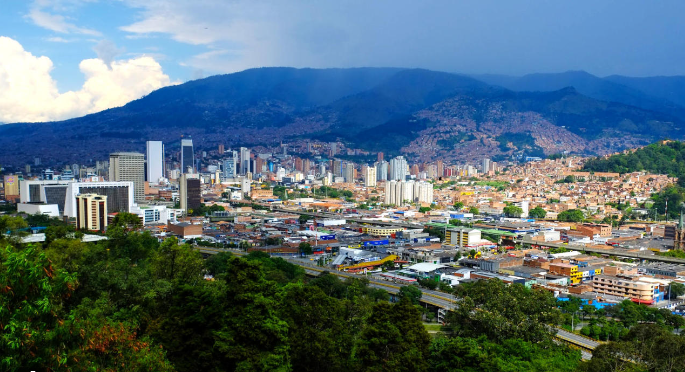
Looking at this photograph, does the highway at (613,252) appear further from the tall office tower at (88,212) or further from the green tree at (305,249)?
the tall office tower at (88,212)

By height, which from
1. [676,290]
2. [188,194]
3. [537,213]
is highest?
[188,194]

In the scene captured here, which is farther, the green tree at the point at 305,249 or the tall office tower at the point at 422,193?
the tall office tower at the point at 422,193

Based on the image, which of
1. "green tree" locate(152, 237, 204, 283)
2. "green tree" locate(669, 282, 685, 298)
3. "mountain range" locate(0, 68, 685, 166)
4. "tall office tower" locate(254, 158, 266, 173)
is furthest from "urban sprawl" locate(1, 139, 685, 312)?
"mountain range" locate(0, 68, 685, 166)

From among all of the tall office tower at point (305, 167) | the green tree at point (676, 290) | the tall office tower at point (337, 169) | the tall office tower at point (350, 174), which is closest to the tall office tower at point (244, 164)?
the tall office tower at point (305, 167)

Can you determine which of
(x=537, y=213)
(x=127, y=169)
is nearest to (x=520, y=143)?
(x=537, y=213)

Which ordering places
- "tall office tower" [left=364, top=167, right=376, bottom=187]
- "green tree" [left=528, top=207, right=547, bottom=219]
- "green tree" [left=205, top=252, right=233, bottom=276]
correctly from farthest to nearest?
"tall office tower" [left=364, top=167, right=376, bottom=187], "green tree" [left=528, top=207, right=547, bottom=219], "green tree" [left=205, top=252, right=233, bottom=276]

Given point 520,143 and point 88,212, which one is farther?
point 520,143

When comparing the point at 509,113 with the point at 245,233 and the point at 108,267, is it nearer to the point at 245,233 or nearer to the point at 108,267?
the point at 245,233

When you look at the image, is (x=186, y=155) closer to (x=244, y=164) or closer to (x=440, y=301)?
(x=244, y=164)

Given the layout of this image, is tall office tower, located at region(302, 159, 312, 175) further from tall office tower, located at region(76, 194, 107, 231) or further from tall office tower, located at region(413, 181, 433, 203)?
tall office tower, located at region(76, 194, 107, 231)
